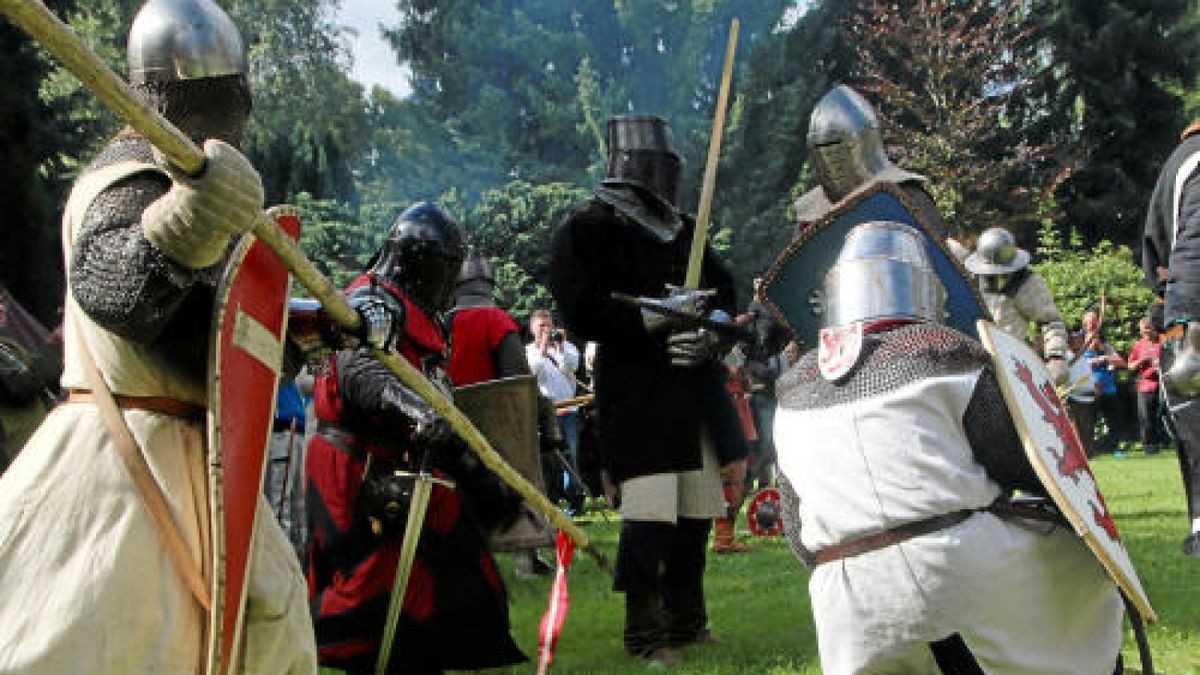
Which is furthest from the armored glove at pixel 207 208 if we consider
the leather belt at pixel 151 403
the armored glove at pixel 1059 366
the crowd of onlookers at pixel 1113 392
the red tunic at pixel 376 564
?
the crowd of onlookers at pixel 1113 392

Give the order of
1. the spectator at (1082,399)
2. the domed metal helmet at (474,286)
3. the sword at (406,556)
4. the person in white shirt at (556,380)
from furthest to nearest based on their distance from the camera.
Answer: the spectator at (1082,399)
the person in white shirt at (556,380)
the domed metal helmet at (474,286)
the sword at (406,556)

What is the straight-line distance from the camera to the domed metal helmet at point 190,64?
2939 mm

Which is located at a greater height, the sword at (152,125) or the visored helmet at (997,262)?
the visored helmet at (997,262)

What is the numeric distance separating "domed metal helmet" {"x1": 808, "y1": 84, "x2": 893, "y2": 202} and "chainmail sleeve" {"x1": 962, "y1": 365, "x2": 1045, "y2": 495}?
5.28 ft

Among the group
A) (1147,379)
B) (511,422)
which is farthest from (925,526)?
(1147,379)

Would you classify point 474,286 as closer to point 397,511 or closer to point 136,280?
point 397,511

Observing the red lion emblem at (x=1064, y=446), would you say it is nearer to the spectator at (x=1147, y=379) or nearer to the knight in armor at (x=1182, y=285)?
the knight in armor at (x=1182, y=285)

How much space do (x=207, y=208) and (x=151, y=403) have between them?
52 cm

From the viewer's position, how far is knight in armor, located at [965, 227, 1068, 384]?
8148 mm

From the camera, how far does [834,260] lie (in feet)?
11.7

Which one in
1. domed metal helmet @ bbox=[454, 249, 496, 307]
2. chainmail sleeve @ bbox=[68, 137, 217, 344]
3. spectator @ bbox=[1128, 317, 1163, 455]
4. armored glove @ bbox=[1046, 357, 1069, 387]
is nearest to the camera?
chainmail sleeve @ bbox=[68, 137, 217, 344]

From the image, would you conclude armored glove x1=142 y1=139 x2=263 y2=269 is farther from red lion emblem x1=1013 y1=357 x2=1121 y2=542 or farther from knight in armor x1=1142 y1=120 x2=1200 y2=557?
knight in armor x1=1142 y1=120 x2=1200 y2=557

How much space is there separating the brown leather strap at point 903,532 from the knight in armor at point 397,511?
165 centimetres

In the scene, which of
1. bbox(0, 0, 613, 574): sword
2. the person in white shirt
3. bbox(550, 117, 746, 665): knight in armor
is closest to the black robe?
bbox(550, 117, 746, 665): knight in armor
